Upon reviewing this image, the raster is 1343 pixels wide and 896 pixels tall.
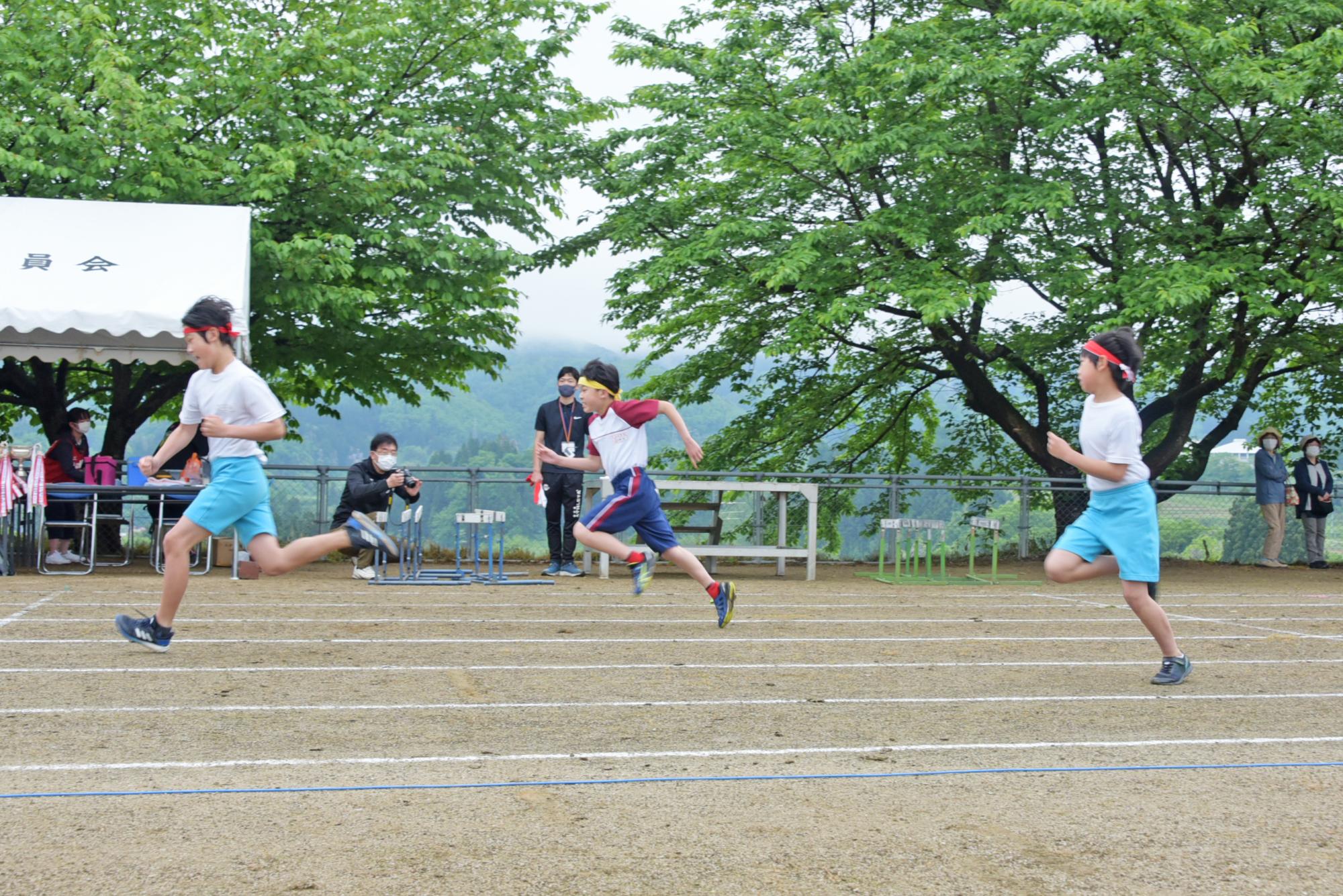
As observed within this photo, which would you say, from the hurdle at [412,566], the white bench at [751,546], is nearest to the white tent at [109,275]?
the hurdle at [412,566]

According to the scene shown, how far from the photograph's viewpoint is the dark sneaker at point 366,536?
7602 mm

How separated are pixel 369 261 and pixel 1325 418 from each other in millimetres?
15998

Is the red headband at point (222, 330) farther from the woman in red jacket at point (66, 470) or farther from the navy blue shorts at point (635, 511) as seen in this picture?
the woman in red jacket at point (66, 470)

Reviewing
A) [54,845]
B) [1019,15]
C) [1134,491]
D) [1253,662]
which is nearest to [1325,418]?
[1019,15]

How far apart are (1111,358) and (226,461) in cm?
486

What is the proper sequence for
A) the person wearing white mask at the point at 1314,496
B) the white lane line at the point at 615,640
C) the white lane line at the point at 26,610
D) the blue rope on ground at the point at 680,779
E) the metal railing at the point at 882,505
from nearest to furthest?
the blue rope on ground at the point at 680,779 < the white lane line at the point at 615,640 < the white lane line at the point at 26,610 < the metal railing at the point at 882,505 < the person wearing white mask at the point at 1314,496

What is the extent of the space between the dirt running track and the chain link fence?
6488 mm

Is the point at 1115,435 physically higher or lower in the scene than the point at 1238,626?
higher

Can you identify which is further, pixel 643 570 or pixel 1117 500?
pixel 643 570

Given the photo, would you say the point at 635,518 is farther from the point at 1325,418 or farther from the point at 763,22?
the point at 1325,418

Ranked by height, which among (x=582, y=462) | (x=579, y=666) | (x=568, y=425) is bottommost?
(x=579, y=666)

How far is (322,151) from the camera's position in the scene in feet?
60.3

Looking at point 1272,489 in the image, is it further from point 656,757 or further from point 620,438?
point 656,757

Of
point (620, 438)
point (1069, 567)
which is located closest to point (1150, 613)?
point (1069, 567)
